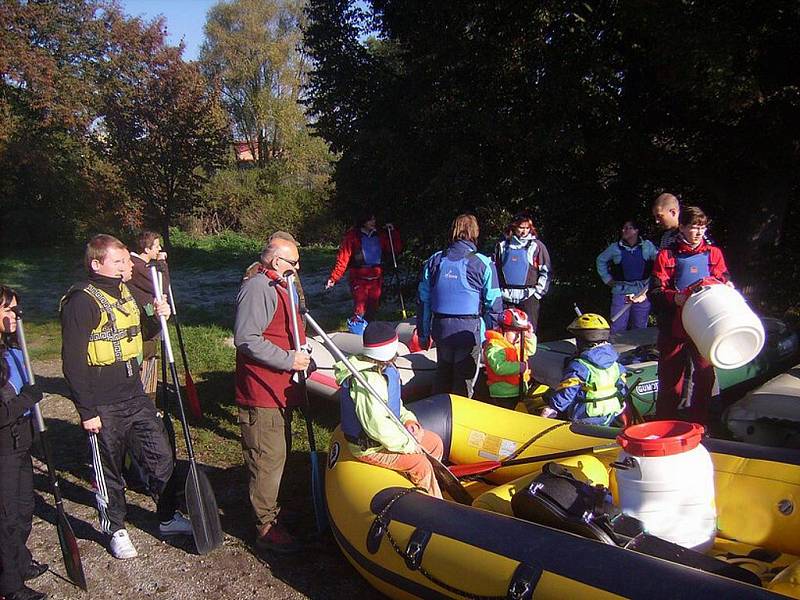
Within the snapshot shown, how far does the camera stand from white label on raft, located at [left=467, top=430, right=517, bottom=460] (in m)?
4.14

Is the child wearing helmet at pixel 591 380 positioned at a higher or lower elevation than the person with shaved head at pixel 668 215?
lower

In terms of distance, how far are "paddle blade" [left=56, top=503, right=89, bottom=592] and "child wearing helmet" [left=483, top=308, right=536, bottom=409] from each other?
302 cm

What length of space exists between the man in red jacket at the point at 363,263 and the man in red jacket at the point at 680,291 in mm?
3527

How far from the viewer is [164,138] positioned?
1594 cm

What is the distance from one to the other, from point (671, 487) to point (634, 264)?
13.2 feet

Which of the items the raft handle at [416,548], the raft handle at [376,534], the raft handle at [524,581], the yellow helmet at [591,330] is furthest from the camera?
the yellow helmet at [591,330]

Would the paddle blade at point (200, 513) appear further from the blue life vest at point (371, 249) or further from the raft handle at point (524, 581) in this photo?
the blue life vest at point (371, 249)

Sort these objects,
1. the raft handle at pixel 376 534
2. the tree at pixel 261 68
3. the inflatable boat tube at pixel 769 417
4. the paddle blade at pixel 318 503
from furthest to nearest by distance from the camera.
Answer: the tree at pixel 261 68 → the inflatable boat tube at pixel 769 417 → the paddle blade at pixel 318 503 → the raft handle at pixel 376 534

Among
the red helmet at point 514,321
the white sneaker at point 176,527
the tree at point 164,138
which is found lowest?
the white sneaker at point 176,527

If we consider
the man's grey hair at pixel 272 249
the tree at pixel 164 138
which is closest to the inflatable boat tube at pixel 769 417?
the man's grey hair at pixel 272 249

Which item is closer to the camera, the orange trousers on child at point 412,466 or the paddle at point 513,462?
the orange trousers on child at point 412,466

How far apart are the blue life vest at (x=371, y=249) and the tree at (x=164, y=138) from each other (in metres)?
10.4

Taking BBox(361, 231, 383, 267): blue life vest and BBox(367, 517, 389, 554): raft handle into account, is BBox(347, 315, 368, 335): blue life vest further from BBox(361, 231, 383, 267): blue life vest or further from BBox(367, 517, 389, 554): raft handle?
BBox(367, 517, 389, 554): raft handle

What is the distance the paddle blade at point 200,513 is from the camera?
3670 millimetres
